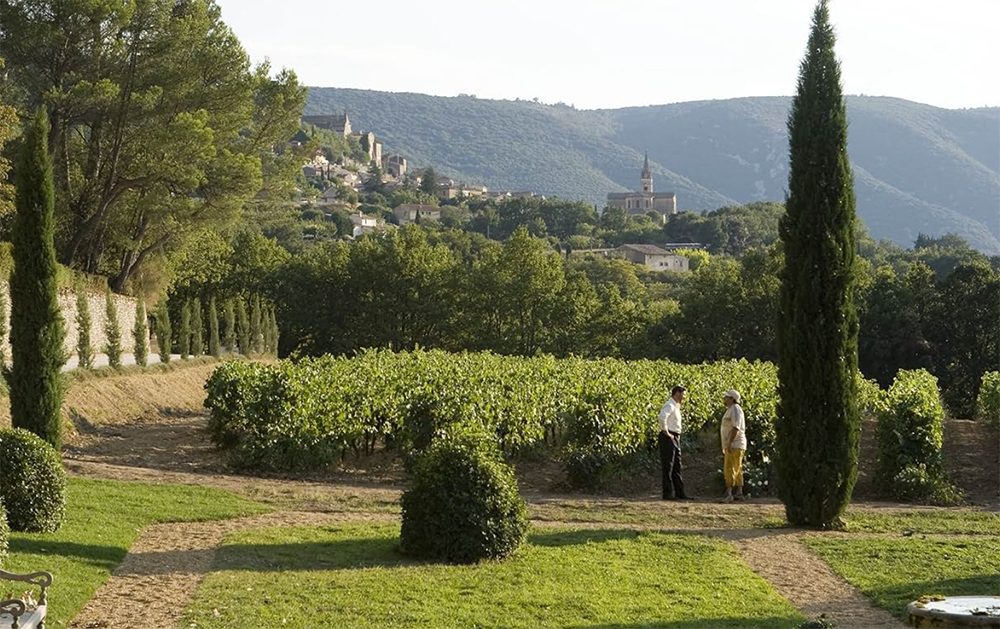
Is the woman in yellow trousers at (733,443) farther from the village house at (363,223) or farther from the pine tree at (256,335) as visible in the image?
the village house at (363,223)

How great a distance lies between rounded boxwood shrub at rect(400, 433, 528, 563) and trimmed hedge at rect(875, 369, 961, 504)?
26.6 ft

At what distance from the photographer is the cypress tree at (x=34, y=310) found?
1485cm

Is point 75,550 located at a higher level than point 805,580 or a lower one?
higher

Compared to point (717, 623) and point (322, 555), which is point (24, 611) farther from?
point (717, 623)

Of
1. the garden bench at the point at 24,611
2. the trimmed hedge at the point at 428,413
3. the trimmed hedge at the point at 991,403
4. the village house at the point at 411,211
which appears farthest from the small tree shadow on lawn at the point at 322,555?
the village house at the point at 411,211

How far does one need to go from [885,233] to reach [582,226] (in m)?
67.1

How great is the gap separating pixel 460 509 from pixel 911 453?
912 centimetres

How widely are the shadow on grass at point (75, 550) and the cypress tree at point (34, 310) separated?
5.23 m

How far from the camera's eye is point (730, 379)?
71.0 ft

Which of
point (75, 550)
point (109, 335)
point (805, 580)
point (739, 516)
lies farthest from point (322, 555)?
point (109, 335)

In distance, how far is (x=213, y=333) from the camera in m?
36.4

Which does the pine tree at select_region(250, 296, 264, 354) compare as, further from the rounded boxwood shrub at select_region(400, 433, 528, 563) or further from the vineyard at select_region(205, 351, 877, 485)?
the rounded boxwood shrub at select_region(400, 433, 528, 563)

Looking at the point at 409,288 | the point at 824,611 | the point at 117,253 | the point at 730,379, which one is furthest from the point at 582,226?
the point at 824,611

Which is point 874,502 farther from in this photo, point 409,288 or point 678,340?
point 409,288
